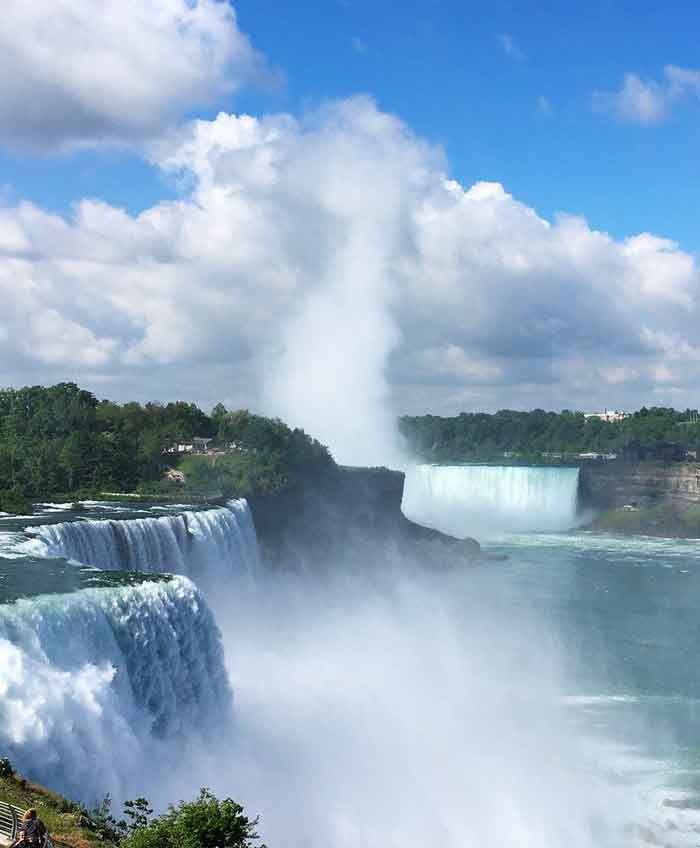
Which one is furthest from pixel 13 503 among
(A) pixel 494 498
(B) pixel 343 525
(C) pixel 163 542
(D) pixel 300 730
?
(A) pixel 494 498

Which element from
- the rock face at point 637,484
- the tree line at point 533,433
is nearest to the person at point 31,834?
the rock face at point 637,484

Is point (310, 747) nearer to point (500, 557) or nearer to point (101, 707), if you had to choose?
point (101, 707)

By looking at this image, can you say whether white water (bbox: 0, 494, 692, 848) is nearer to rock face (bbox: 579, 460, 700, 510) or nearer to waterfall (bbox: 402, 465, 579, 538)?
waterfall (bbox: 402, 465, 579, 538)

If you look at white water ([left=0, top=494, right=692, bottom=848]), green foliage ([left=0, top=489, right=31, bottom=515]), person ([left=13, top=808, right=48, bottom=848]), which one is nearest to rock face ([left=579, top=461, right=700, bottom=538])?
white water ([left=0, top=494, right=692, bottom=848])

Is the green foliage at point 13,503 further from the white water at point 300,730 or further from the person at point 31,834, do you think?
the person at point 31,834

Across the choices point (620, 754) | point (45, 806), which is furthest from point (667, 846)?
point (45, 806)

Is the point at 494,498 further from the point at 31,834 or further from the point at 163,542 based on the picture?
the point at 31,834
